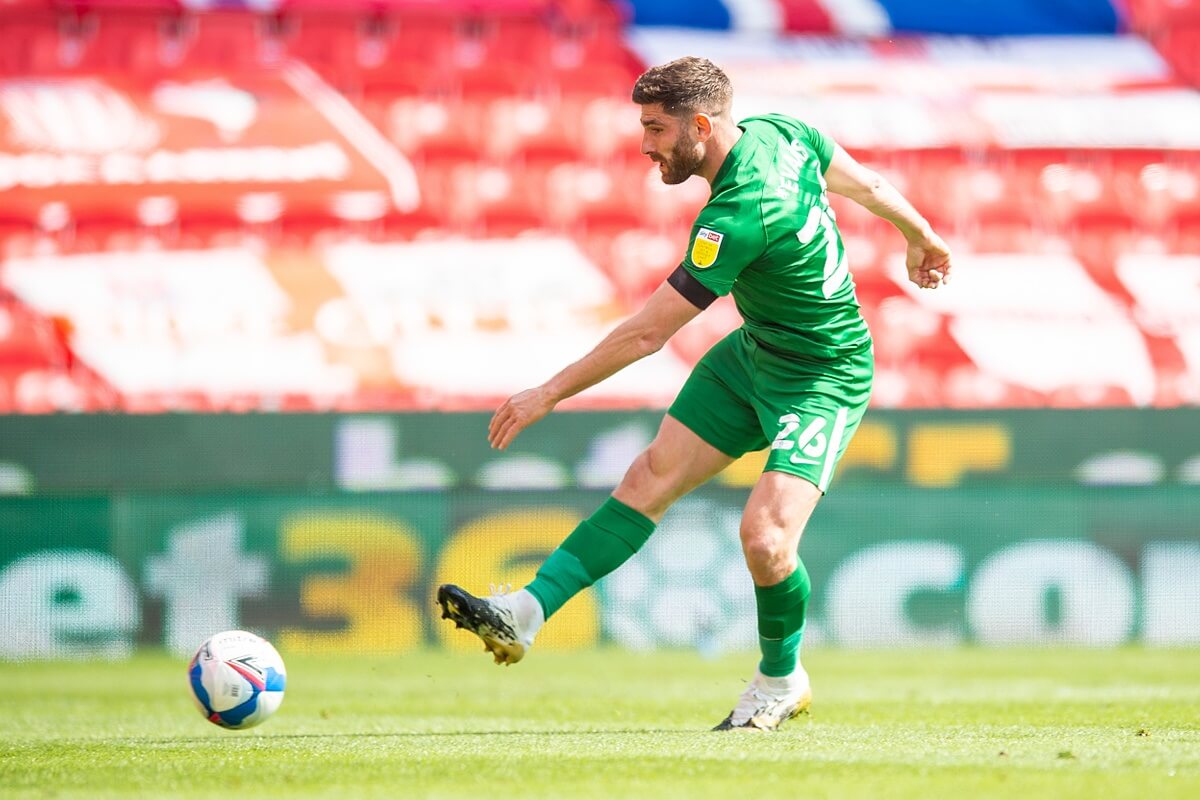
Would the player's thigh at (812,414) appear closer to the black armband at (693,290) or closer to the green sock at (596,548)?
the green sock at (596,548)

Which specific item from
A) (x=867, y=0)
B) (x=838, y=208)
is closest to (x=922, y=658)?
(x=838, y=208)

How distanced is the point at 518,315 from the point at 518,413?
6270mm

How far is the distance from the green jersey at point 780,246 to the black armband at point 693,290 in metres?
0.02

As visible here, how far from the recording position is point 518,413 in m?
4.80

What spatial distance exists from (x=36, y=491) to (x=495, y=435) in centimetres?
543

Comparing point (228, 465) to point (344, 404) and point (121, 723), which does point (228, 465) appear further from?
point (121, 723)

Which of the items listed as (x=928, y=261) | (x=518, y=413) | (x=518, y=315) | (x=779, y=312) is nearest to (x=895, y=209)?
(x=928, y=261)

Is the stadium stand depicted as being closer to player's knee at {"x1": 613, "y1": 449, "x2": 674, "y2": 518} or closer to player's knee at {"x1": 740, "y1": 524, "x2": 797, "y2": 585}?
player's knee at {"x1": 613, "y1": 449, "x2": 674, "y2": 518}

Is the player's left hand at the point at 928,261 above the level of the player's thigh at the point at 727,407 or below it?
above

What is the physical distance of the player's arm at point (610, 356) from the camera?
15.8 feet

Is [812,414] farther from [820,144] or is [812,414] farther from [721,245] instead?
[820,144]

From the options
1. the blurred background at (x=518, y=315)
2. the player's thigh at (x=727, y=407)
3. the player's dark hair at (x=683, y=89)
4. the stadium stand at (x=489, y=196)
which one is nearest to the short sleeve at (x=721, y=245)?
the player's dark hair at (x=683, y=89)

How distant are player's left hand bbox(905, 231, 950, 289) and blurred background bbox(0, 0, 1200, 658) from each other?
13.0 ft

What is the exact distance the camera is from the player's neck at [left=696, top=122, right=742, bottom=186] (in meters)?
5.02
